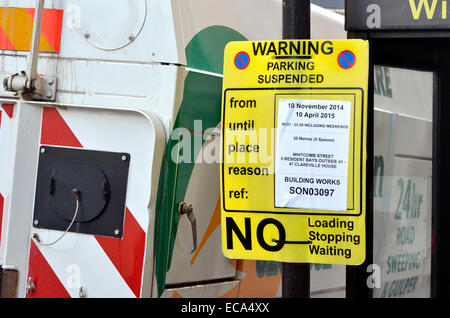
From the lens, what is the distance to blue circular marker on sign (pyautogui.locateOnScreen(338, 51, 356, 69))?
11.2 ft

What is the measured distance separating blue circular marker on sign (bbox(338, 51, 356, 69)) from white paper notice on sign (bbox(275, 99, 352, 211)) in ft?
0.54

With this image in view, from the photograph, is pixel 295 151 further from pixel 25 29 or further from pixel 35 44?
pixel 25 29

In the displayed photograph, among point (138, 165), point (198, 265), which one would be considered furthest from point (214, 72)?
point (198, 265)

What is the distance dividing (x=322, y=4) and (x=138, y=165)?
2268 mm

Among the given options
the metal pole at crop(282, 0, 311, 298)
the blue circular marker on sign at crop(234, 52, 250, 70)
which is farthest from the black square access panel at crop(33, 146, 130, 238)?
the metal pole at crop(282, 0, 311, 298)

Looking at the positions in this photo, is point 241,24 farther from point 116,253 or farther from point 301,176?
point 116,253

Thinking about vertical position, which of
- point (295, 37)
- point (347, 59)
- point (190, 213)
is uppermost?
point (295, 37)

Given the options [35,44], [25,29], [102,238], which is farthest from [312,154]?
[25,29]

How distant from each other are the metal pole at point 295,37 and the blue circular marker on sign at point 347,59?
0.20m

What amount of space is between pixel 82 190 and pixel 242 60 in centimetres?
89

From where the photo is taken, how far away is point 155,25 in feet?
11.6

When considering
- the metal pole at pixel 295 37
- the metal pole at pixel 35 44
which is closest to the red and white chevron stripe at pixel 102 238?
the metal pole at pixel 35 44

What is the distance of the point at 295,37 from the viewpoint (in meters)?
3.49

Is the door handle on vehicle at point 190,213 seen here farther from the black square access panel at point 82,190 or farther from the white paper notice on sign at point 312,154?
the white paper notice on sign at point 312,154
